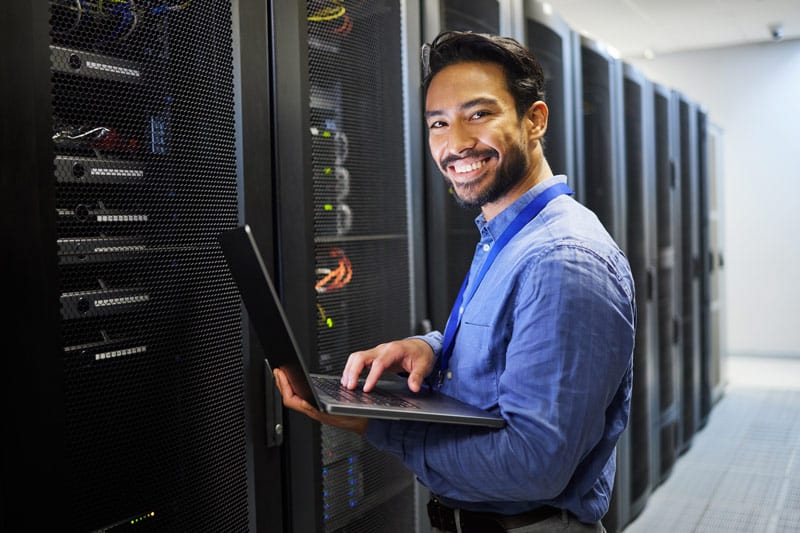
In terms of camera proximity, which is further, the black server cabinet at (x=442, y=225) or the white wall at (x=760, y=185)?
the white wall at (x=760, y=185)

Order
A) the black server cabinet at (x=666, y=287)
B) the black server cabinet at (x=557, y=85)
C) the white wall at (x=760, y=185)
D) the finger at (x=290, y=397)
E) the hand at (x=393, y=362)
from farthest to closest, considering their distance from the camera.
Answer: the white wall at (x=760, y=185) → the black server cabinet at (x=666, y=287) → the black server cabinet at (x=557, y=85) → the hand at (x=393, y=362) → the finger at (x=290, y=397)

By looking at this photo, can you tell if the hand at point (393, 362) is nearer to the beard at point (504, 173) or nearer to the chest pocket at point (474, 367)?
the chest pocket at point (474, 367)

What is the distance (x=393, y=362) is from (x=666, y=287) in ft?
10.7

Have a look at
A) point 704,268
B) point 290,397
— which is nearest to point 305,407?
point 290,397

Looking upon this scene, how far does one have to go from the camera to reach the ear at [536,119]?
3.72ft

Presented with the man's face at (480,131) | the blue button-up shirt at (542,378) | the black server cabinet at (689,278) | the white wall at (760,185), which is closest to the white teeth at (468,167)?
the man's face at (480,131)

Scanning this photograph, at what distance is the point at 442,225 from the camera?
1910 mm

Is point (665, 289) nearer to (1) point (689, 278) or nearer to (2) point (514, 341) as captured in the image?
(1) point (689, 278)

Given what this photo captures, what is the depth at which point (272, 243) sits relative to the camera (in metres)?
1.37

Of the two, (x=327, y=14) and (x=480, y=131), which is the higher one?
(x=327, y=14)

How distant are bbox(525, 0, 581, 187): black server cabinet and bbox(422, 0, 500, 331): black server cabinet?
0.50m

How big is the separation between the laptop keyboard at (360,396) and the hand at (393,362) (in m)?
0.02

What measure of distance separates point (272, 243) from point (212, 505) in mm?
461

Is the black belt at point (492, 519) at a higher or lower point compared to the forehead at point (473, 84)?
lower
